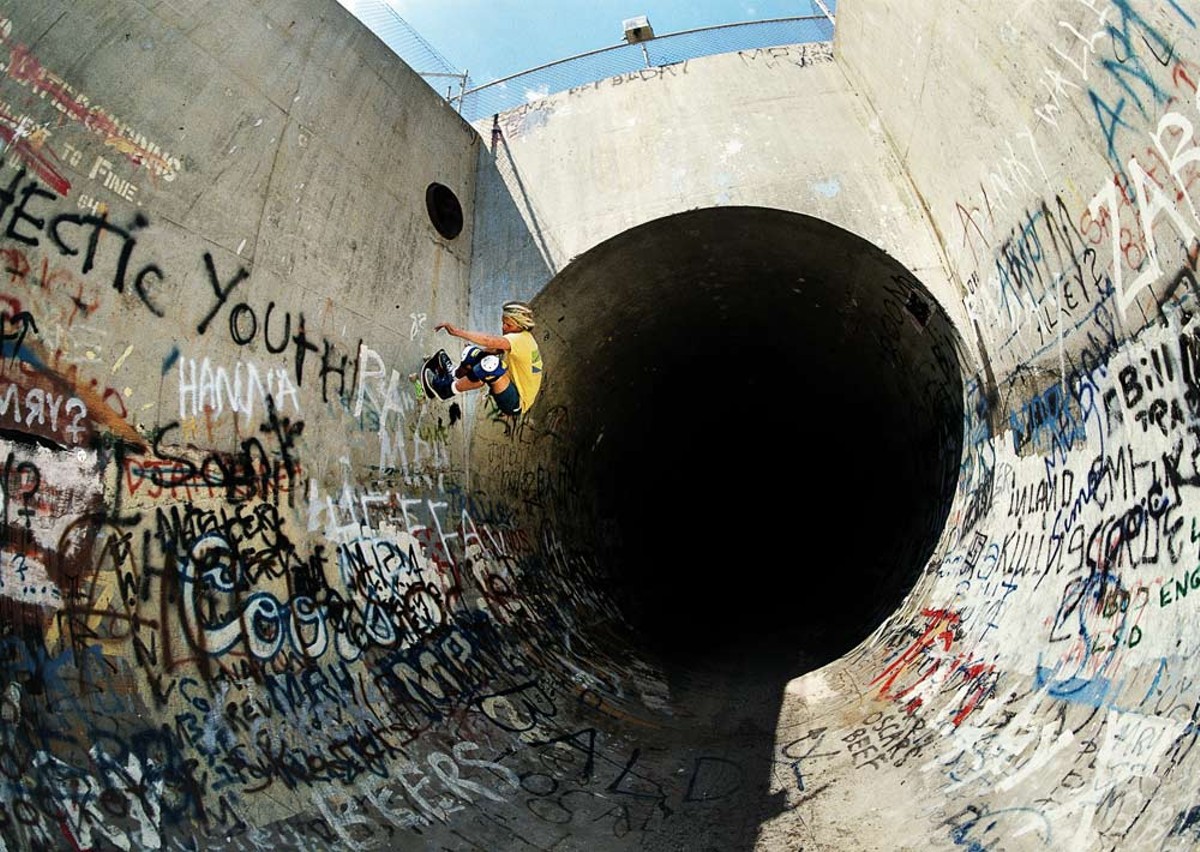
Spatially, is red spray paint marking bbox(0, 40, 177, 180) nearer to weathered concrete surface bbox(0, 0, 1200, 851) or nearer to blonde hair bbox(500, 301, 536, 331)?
weathered concrete surface bbox(0, 0, 1200, 851)

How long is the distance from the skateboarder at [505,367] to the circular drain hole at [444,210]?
150 centimetres

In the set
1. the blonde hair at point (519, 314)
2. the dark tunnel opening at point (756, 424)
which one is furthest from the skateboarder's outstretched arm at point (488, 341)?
the dark tunnel opening at point (756, 424)

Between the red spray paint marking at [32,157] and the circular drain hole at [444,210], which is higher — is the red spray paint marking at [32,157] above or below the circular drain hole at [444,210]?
below

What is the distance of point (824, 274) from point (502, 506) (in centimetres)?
412

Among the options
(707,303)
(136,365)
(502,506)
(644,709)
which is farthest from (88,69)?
(707,303)

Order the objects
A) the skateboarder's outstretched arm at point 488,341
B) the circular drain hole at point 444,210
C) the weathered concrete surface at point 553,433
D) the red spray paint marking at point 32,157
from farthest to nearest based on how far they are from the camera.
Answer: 1. the circular drain hole at point 444,210
2. the skateboarder's outstretched arm at point 488,341
3. the red spray paint marking at point 32,157
4. the weathered concrete surface at point 553,433

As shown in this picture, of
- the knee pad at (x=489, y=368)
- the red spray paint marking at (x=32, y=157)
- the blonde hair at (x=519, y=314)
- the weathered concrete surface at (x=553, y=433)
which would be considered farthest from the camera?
the blonde hair at (x=519, y=314)

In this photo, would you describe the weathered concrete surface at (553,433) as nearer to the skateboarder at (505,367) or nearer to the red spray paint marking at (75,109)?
the red spray paint marking at (75,109)

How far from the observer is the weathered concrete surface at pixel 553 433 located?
12.2 ft

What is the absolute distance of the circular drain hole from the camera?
7.60m

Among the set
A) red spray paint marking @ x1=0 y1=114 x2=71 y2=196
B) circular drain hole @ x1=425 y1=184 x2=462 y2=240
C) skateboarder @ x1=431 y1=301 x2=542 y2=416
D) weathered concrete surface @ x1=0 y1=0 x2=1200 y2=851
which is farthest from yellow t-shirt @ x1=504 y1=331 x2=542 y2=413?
red spray paint marking @ x1=0 y1=114 x2=71 y2=196

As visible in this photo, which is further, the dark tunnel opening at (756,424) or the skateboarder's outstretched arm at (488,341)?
the dark tunnel opening at (756,424)

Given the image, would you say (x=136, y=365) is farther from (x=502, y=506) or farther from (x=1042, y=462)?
(x=1042, y=462)

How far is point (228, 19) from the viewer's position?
17.6 feet
